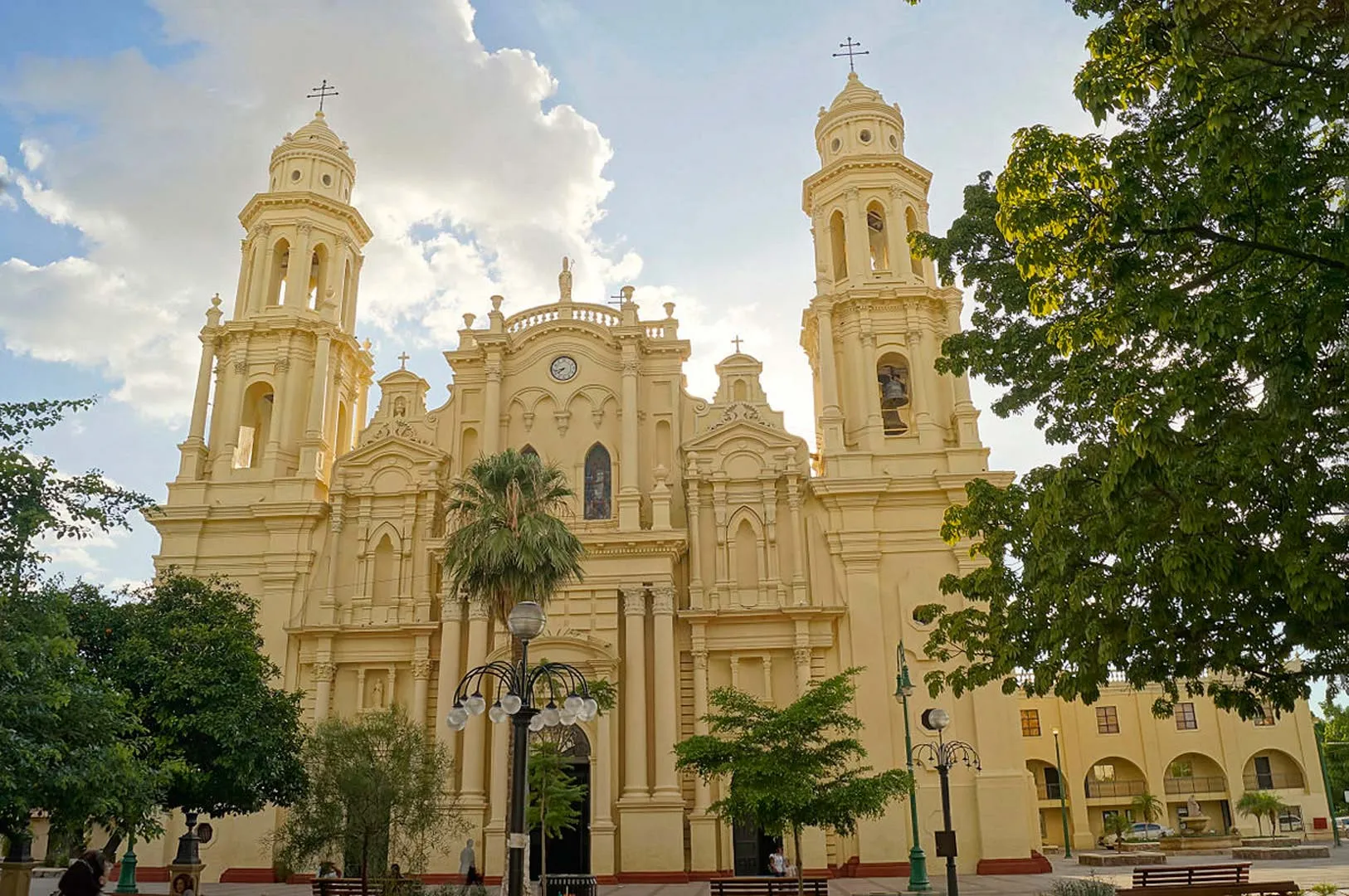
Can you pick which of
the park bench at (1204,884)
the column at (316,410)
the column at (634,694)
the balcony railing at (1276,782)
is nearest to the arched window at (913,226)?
the column at (634,694)

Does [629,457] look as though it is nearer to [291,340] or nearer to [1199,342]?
[291,340]

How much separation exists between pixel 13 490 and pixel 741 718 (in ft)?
45.1

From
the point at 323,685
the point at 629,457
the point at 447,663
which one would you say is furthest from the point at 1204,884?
the point at 323,685

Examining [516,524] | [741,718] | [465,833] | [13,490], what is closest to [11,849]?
[13,490]

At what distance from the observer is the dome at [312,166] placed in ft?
133

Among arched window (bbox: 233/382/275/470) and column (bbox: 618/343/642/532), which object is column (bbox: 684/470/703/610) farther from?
arched window (bbox: 233/382/275/470)

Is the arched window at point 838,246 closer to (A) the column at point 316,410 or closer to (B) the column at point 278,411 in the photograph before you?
(A) the column at point 316,410

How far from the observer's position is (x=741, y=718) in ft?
73.0

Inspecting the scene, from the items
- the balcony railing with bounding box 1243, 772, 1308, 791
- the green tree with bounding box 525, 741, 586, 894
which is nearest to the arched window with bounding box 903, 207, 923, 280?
the green tree with bounding box 525, 741, 586, 894

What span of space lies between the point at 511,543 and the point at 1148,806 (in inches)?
1563

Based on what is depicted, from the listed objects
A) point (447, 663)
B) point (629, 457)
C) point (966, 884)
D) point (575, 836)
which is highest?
point (629, 457)

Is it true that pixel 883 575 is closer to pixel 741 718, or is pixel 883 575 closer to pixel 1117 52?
pixel 741 718

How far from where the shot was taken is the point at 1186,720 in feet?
170

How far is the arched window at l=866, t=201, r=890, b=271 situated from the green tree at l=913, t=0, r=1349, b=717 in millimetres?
25664
